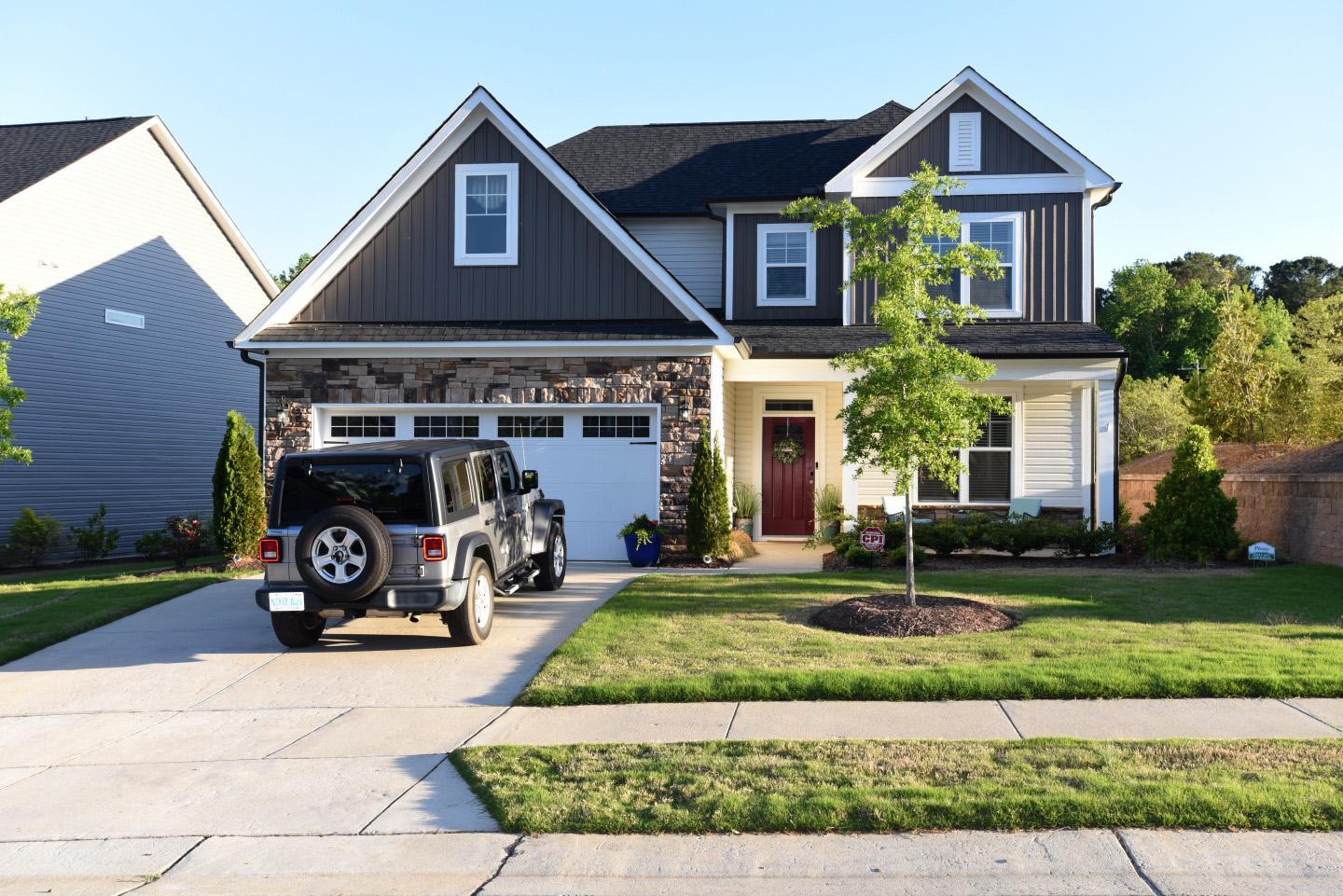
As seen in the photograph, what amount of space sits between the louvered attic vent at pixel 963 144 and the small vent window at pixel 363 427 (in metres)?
10.1

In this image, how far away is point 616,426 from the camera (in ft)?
54.3

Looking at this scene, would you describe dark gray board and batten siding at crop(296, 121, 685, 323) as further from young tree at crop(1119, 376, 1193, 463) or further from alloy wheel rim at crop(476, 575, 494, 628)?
young tree at crop(1119, 376, 1193, 463)

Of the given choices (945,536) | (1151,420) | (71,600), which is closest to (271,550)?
(71,600)

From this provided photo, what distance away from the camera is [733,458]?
19.6 m

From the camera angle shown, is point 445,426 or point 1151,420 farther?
point 1151,420

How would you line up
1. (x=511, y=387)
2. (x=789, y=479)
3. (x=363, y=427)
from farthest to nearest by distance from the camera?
1. (x=789, y=479)
2. (x=363, y=427)
3. (x=511, y=387)

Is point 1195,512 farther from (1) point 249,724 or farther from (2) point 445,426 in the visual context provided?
(1) point 249,724

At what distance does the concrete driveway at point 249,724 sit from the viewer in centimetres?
605

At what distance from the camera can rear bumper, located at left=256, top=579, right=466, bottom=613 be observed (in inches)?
379

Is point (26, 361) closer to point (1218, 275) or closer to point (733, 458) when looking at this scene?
point (733, 458)

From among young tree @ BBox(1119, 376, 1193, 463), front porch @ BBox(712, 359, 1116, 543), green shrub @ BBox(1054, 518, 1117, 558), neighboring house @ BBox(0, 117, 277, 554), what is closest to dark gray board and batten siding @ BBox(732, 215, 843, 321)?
front porch @ BBox(712, 359, 1116, 543)

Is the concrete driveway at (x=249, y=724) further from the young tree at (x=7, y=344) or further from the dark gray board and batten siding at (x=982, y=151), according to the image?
the dark gray board and batten siding at (x=982, y=151)

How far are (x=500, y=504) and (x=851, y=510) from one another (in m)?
7.04

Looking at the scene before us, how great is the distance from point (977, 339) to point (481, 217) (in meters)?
8.04
